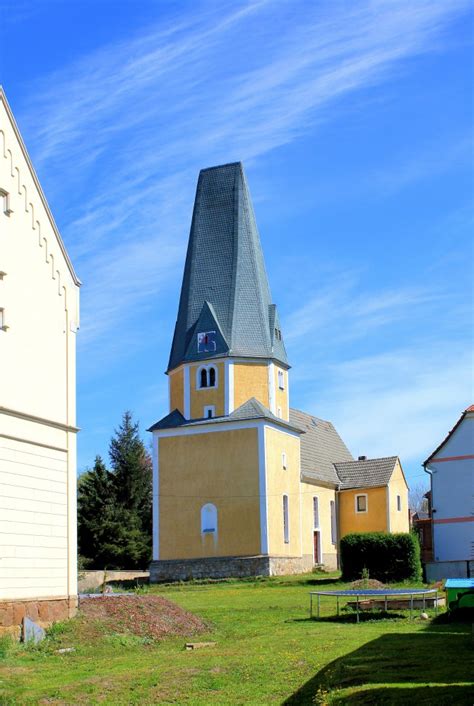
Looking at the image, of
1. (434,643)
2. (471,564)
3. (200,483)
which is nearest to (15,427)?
(434,643)

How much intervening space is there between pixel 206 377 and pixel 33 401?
28.5 meters

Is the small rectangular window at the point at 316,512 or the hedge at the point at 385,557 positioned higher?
the small rectangular window at the point at 316,512

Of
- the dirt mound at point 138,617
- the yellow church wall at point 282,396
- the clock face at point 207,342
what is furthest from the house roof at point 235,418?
the dirt mound at point 138,617

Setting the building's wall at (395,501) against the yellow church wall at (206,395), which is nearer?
the yellow church wall at (206,395)

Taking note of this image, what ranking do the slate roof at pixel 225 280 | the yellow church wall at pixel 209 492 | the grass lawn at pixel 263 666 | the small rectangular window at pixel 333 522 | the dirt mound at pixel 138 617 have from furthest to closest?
the small rectangular window at pixel 333 522, the slate roof at pixel 225 280, the yellow church wall at pixel 209 492, the dirt mound at pixel 138 617, the grass lawn at pixel 263 666

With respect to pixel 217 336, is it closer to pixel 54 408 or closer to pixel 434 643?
pixel 54 408

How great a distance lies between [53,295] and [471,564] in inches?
748

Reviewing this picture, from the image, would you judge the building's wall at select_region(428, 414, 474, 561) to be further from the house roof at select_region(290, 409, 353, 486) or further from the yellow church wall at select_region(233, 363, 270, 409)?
the house roof at select_region(290, 409, 353, 486)

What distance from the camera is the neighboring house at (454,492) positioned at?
40.1 metres

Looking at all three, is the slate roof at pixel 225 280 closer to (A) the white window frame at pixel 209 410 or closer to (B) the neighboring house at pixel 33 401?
(A) the white window frame at pixel 209 410

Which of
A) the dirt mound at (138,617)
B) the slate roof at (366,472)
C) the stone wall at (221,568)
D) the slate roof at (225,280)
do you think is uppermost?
the slate roof at (225,280)

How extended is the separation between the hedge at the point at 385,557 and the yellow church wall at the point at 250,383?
14.8 m

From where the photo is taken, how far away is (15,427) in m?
21.0

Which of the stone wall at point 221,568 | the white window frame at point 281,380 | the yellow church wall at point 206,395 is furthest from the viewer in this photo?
the white window frame at point 281,380
